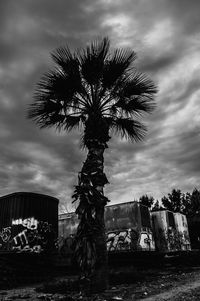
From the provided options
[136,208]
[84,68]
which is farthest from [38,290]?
[136,208]

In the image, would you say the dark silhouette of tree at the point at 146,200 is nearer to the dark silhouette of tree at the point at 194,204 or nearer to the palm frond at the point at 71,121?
the dark silhouette of tree at the point at 194,204

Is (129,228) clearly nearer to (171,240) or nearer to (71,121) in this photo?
(171,240)

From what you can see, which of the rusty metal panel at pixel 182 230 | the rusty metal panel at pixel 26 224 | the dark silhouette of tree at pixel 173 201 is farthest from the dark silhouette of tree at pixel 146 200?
the rusty metal panel at pixel 26 224

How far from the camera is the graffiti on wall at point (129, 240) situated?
1997cm

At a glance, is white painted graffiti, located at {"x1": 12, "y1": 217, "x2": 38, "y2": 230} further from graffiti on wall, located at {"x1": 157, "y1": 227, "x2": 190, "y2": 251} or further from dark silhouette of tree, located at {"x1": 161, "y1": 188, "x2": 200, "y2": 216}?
dark silhouette of tree, located at {"x1": 161, "y1": 188, "x2": 200, "y2": 216}

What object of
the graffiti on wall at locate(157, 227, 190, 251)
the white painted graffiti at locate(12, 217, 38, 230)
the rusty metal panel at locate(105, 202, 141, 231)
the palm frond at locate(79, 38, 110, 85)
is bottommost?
the graffiti on wall at locate(157, 227, 190, 251)

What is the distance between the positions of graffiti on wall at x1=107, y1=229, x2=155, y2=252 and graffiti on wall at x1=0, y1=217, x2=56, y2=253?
9.39m

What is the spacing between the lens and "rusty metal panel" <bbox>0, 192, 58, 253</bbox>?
37.9ft

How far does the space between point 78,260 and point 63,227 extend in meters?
19.0

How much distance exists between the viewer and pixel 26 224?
11.8m

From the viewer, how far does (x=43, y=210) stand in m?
12.6

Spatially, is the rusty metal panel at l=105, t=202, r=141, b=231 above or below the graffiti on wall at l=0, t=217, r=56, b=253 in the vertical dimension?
above

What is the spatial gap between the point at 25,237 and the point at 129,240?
34.3 feet

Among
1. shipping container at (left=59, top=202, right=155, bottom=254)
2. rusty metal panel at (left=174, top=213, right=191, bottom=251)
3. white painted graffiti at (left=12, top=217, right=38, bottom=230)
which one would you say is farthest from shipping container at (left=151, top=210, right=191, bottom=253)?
white painted graffiti at (left=12, top=217, right=38, bottom=230)
